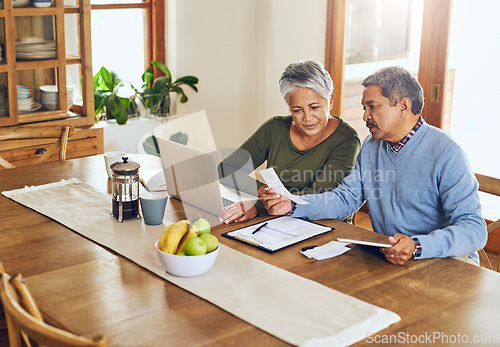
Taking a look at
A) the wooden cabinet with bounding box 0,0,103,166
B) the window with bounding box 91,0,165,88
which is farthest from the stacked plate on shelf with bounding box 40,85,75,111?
the window with bounding box 91,0,165,88

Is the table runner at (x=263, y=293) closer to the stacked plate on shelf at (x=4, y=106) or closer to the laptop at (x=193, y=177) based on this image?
the laptop at (x=193, y=177)

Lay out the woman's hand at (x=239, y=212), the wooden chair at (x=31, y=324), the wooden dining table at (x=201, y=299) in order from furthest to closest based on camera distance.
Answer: the woman's hand at (x=239, y=212), the wooden dining table at (x=201, y=299), the wooden chair at (x=31, y=324)

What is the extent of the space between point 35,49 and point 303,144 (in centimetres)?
188

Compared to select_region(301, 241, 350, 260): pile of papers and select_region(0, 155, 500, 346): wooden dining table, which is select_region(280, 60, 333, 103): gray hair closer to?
select_region(0, 155, 500, 346): wooden dining table

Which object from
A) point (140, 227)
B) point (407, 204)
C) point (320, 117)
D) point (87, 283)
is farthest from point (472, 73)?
point (87, 283)

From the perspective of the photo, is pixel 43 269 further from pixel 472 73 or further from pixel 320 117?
pixel 472 73

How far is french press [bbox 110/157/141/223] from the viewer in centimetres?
198

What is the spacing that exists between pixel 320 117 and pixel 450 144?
1.88ft

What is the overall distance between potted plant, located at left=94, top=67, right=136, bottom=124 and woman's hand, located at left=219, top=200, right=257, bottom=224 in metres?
2.15

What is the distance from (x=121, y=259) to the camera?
1.69 meters

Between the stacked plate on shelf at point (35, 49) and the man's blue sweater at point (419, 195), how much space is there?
218 centimetres

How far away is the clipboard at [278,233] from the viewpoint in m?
1.80

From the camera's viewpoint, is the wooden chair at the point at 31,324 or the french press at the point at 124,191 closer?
the wooden chair at the point at 31,324

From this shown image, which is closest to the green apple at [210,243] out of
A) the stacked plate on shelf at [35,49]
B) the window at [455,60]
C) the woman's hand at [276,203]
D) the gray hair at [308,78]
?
the woman's hand at [276,203]
